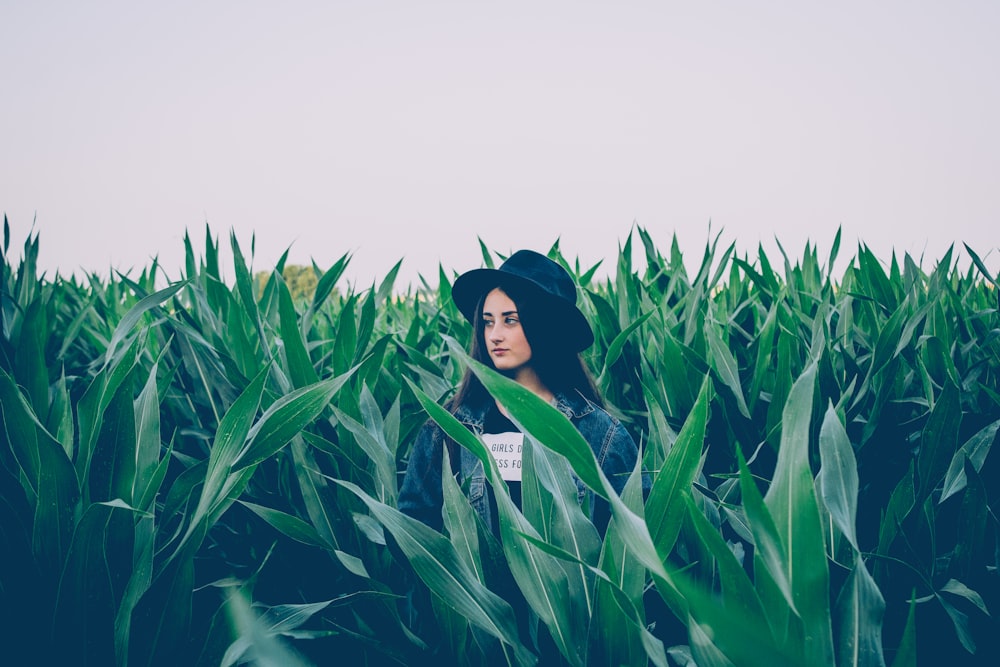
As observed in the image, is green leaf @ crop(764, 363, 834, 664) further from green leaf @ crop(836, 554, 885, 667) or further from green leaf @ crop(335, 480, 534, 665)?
green leaf @ crop(335, 480, 534, 665)

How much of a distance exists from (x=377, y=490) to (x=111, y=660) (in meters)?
0.42

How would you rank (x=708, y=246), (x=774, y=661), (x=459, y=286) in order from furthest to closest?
1. (x=708, y=246)
2. (x=459, y=286)
3. (x=774, y=661)

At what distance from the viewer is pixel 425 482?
3.29ft

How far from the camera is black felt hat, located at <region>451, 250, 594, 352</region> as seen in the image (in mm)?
1027

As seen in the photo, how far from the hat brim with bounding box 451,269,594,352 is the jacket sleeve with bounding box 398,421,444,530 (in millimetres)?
220

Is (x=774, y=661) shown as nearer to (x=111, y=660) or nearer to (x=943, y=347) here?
(x=111, y=660)

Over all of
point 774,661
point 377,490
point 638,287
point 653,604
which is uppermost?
point 638,287

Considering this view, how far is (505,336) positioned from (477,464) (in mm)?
203

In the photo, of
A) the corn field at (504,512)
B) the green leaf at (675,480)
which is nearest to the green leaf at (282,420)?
the corn field at (504,512)

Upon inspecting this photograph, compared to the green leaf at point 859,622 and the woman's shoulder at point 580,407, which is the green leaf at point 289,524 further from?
the green leaf at point 859,622

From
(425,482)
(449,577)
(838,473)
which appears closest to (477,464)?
(425,482)

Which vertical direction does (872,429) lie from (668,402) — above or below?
below

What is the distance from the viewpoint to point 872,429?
3.48ft

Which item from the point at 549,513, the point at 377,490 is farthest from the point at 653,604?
the point at 377,490
